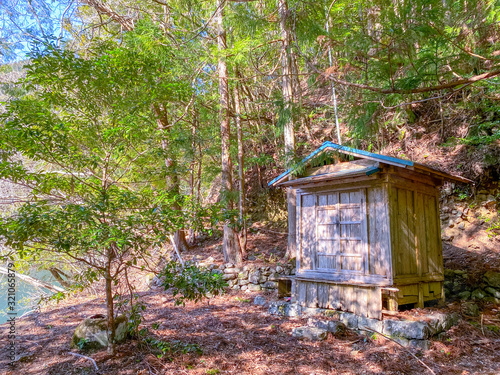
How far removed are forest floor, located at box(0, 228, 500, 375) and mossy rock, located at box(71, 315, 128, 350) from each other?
15 cm

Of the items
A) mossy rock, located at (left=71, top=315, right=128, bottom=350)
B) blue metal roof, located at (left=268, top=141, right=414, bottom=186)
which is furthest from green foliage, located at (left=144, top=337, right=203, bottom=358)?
blue metal roof, located at (left=268, top=141, right=414, bottom=186)

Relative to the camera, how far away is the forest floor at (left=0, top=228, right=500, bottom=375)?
4590mm

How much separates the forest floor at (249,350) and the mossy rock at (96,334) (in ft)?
0.49

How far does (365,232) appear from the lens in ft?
21.7

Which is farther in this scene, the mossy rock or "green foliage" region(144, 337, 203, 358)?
the mossy rock

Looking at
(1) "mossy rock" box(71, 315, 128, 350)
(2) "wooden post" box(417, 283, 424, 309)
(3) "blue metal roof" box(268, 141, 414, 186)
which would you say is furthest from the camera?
(2) "wooden post" box(417, 283, 424, 309)

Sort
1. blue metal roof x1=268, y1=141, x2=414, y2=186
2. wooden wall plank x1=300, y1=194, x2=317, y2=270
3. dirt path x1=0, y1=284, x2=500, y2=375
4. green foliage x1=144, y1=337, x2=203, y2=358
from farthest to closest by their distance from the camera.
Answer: wooden wall plank x1=300, y1=194, x2=317, y2=270
blue metal roof x1=268, y1=141, x2=414, y2=186
green foliage x1=144, y1=337, x2=203, y2=358
dirt path x1=0, y1=284, x2=500, y2=375

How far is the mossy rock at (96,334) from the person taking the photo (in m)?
5.12

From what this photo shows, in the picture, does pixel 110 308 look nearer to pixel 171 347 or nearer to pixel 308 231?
pixel 171 347

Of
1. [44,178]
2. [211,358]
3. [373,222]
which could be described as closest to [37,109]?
[44,178]

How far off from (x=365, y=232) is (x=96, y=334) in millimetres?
5241

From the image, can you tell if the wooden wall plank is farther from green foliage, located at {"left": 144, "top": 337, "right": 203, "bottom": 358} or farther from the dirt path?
green foliage, located at {"left": 144, "top": 337, "right": 203, "bottom": 358}

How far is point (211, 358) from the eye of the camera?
4914mm

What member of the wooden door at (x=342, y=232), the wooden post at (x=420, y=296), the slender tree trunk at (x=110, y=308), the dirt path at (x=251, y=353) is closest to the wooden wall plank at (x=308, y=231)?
the wooden door at (x=342, y=232)
